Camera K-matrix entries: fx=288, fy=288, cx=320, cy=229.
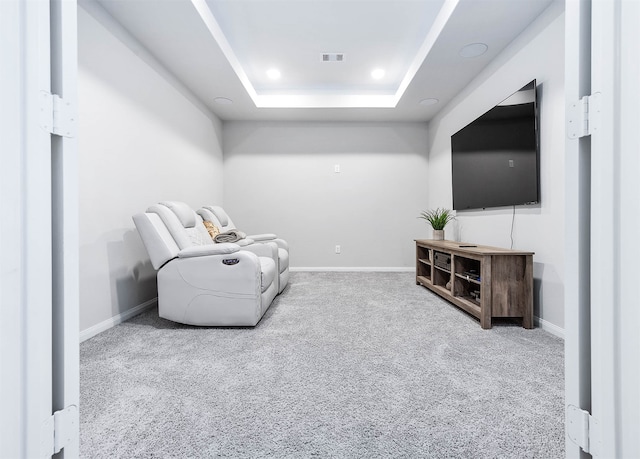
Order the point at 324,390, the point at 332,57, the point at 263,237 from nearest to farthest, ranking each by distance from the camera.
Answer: the point at 324,390 < the point at 332,57 < the point at 263,237

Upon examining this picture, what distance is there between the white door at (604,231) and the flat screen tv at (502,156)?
1699mm

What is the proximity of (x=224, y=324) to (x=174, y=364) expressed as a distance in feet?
1.70

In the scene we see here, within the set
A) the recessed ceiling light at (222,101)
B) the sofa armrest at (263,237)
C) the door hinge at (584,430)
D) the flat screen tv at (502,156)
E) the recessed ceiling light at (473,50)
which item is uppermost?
the recessed ceiling light at (222,101)

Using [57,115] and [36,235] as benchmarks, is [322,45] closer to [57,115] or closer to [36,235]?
[57,115]

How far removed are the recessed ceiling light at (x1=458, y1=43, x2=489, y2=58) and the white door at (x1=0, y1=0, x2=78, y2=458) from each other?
2.81m

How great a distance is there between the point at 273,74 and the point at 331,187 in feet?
5.62

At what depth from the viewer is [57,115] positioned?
2.20 feet

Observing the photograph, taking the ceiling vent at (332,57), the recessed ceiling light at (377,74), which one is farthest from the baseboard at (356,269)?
the ceiling vent at (332,57)

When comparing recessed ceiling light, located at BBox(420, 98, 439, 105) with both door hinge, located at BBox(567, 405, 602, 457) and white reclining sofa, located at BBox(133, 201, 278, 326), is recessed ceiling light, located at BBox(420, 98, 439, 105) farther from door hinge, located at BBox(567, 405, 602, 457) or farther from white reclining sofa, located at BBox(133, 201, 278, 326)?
door hinge, located at BBox(567, 405, 602, 457)

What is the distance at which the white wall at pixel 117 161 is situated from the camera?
192cm

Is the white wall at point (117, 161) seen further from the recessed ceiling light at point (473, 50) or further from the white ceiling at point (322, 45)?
the recessed ceiling light at point (473, 50)

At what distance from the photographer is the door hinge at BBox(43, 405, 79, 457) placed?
652 millimetres

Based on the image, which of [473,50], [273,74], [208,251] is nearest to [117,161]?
[208,251]

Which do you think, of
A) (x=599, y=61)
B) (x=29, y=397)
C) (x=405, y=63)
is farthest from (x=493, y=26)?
(x=29, y=397)
